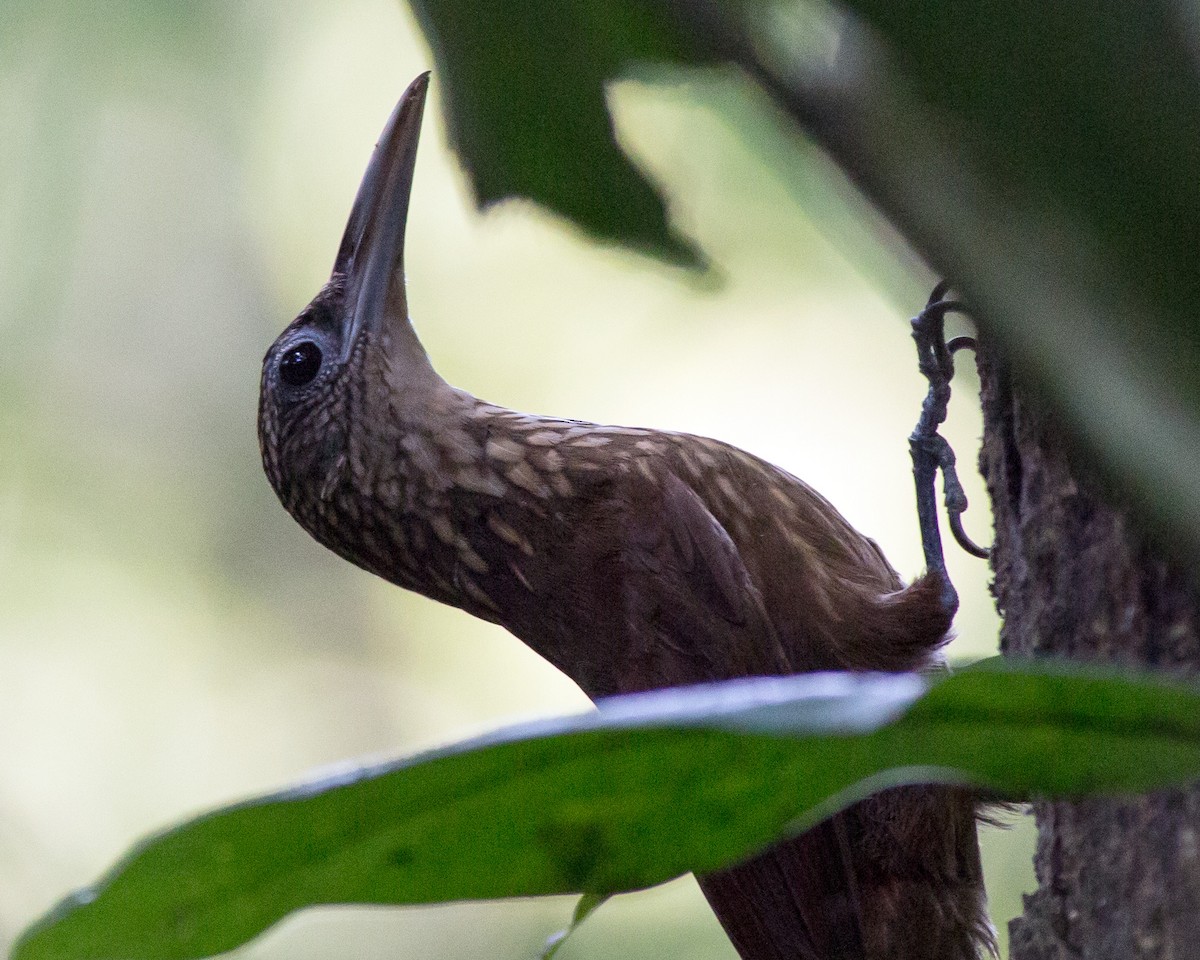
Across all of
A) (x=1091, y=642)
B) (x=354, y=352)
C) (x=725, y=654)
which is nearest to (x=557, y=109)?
(x=1091, y=642)

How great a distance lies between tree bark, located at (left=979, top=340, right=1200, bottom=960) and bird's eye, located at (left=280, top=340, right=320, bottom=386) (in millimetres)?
1467

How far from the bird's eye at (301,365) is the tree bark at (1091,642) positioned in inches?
57.8

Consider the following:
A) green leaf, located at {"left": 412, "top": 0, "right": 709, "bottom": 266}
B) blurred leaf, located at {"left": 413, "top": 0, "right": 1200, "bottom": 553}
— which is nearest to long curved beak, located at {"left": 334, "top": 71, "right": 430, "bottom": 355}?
green leaf, located at {"left": 412, "top": 0, "right": 709, "bottom": 266}

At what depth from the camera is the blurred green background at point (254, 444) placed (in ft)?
15.1

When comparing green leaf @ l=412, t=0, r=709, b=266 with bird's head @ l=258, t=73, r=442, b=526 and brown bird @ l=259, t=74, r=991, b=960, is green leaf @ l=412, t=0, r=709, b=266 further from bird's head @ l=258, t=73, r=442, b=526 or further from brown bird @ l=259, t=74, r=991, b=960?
bird's head @ l=258, t=73, r=442, b=526

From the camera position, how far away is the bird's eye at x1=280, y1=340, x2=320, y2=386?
9.20 ft

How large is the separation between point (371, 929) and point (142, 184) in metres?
3.37

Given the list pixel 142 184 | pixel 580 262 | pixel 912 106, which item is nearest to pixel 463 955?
pixel 580 262

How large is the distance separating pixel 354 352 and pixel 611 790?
A: 2.06 meters

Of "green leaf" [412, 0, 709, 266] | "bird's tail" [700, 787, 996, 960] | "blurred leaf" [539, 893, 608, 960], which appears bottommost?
"blurred leaf" [539, 893, 608, 960]

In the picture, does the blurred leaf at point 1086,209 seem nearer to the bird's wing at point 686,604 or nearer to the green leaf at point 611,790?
the green leaf at point 611,790

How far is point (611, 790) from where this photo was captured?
827mm

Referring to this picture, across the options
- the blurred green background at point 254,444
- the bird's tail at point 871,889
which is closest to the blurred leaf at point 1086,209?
the bird's tail at point 871,889

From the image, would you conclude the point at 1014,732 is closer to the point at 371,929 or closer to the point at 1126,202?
the point at 1126,202
